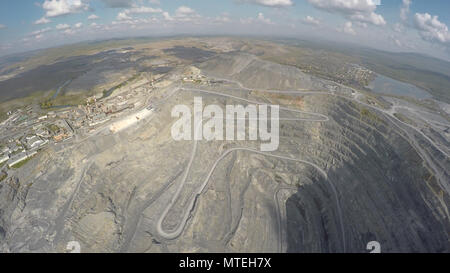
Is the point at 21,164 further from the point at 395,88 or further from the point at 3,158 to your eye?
the point at 395,88

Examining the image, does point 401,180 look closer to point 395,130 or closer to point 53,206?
point 395,130

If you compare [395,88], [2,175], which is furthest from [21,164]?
[395,88]

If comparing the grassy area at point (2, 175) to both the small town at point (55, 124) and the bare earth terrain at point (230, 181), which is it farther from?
the bare earth terrain at point (230, 181)

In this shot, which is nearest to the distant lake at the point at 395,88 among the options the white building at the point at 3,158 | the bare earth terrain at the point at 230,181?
the bare earth terrain at the point at 230,181

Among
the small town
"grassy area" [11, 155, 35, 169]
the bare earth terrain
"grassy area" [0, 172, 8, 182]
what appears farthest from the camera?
the small town

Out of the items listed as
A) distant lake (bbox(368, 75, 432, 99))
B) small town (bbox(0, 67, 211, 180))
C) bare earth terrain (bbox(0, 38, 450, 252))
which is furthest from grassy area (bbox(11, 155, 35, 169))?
distant lake (bbox(368, 75, 432, 99))

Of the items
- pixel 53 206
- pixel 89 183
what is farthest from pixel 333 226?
pixel 53 206

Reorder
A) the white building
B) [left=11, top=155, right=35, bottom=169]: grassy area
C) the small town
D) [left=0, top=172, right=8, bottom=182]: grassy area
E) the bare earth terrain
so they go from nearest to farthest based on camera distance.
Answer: the bare earth terrain → [left=0, top=172, right=8, bottom=182]: grassy area → [left=11, top=155, right=35, bottom=169]: grassy area → the white building → the small town

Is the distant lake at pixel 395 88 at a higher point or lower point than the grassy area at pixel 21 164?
higher

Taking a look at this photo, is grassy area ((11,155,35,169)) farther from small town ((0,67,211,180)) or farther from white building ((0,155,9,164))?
white building ((0,155,9,164))
